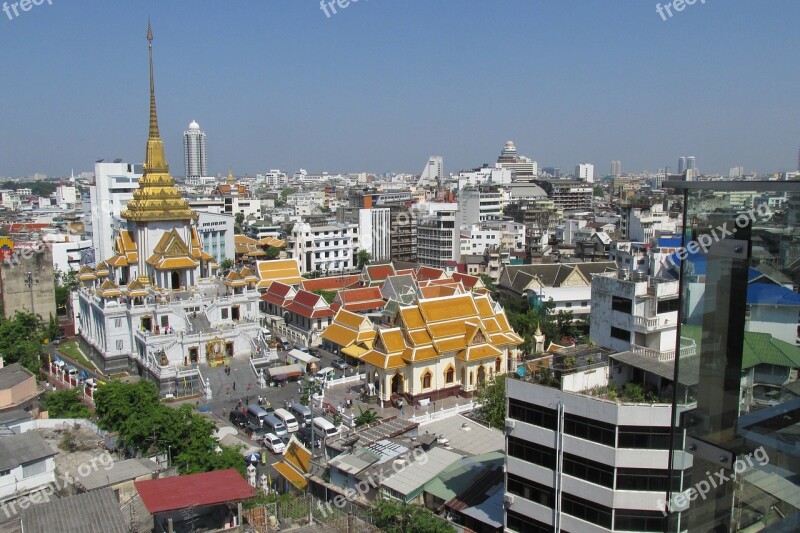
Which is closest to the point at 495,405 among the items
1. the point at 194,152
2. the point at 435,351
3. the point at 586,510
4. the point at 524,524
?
the point at 435,351

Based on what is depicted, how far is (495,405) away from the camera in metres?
19.8

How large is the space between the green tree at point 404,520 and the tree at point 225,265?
36644 mm

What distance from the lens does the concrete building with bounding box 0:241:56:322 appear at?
35.4 metres

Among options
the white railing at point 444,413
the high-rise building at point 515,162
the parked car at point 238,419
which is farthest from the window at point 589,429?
the high-rise building at point 515,162

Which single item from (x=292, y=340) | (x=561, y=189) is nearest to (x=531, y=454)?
(x=292, y=340)

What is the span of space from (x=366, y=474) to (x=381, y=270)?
26.1 metres

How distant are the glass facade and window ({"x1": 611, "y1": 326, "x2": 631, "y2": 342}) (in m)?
15.6

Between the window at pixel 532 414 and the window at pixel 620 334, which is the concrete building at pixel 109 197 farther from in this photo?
the window at pixel 532 414

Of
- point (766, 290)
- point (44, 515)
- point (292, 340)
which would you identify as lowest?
point (292, 340)

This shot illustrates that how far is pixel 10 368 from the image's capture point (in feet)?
73.7

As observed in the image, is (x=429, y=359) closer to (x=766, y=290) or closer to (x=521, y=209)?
(x=766, y=290)

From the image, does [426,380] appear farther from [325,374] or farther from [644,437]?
[644,437]

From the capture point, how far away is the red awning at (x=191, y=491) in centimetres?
1202

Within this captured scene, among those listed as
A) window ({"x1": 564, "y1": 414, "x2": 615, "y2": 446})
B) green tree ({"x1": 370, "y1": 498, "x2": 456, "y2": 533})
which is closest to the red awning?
green tree ({"x1": 370, "y1": 498, "x2": 456, "y2": 533})
